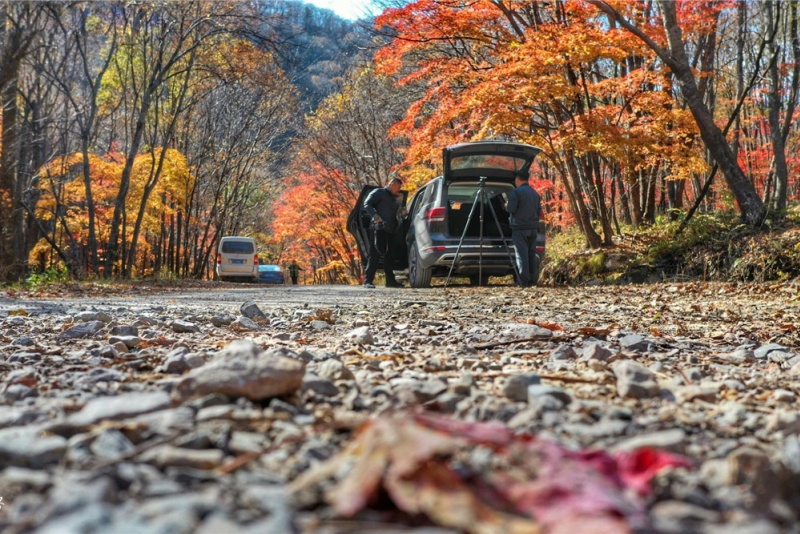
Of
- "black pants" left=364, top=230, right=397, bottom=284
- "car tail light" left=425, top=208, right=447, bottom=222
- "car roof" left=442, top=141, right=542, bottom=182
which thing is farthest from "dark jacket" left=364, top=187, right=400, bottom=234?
"car roof" left=442, top=141, right=542, bottom=182

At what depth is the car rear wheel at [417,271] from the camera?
11.5m

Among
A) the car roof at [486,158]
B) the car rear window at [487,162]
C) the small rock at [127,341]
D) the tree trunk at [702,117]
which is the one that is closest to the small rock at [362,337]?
the small rock at [127,341]

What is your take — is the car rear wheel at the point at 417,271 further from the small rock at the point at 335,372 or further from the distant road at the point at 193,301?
the small rock at the point at 335,372

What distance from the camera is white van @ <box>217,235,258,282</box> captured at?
1063 inches

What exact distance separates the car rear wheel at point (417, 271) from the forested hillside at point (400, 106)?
2.82m

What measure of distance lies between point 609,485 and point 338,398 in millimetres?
982

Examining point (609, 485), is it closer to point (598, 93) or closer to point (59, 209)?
point (598, 93)

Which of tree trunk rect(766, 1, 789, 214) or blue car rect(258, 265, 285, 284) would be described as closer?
tree trunk rect(766, 1, 789, 214)

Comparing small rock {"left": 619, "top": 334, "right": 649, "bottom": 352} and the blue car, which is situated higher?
small rock {"left": 619, "top": 334, "right": 649, "bottom": 352}

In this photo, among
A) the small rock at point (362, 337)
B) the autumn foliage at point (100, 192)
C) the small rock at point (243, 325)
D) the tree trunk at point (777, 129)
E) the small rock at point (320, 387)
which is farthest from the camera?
the autumn foliage at point (100, 192)

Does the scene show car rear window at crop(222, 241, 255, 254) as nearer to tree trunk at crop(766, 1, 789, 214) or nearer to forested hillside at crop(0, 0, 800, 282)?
forested hillside at crop(0, 0, 800, 282)

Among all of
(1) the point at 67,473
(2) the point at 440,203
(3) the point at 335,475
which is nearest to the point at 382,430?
(3) the point at 335,475

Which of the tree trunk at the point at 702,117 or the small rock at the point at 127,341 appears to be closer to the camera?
the small rock at the point at 127,341

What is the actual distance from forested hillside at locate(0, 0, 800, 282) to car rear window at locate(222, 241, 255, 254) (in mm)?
1195
